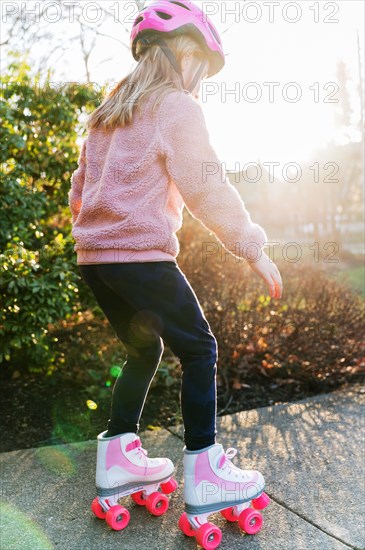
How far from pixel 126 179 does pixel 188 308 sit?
1.66ft

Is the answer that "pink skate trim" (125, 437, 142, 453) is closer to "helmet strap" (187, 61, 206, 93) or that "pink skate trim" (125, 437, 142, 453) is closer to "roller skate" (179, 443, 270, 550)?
"roller skate" (179, 443, 270, 550)

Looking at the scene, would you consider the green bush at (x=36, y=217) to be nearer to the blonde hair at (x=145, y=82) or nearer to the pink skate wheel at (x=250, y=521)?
the blonde hair at (x=145, y=82)

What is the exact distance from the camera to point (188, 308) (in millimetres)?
2113

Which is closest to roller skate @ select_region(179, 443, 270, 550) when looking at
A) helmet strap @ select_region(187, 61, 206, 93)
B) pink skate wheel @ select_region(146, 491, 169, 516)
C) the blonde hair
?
pink skate wheel @ select_region(146, 491, 169, 516)

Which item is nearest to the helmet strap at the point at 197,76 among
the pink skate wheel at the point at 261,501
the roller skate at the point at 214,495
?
the roller skate at the point at 214,495

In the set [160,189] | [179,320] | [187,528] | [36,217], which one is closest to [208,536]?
[187,528]

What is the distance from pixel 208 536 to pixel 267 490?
53 centimetres

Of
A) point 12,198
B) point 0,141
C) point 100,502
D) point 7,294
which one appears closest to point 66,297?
point 7,294

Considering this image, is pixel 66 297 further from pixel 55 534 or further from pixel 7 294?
pixel 55 534

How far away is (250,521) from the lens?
2168 mm

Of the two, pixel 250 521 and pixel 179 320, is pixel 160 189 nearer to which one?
pixel 179 320

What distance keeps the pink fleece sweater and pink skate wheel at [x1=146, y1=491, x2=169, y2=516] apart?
0.93 meters

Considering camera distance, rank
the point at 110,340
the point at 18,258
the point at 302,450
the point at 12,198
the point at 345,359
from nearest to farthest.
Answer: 1. the point at 302,450
2. the point at 18,258
3. the point at 12,198
4. the point at 110,340
5. the point at 345,359

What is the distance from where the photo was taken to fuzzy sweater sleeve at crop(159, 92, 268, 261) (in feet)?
6.79
